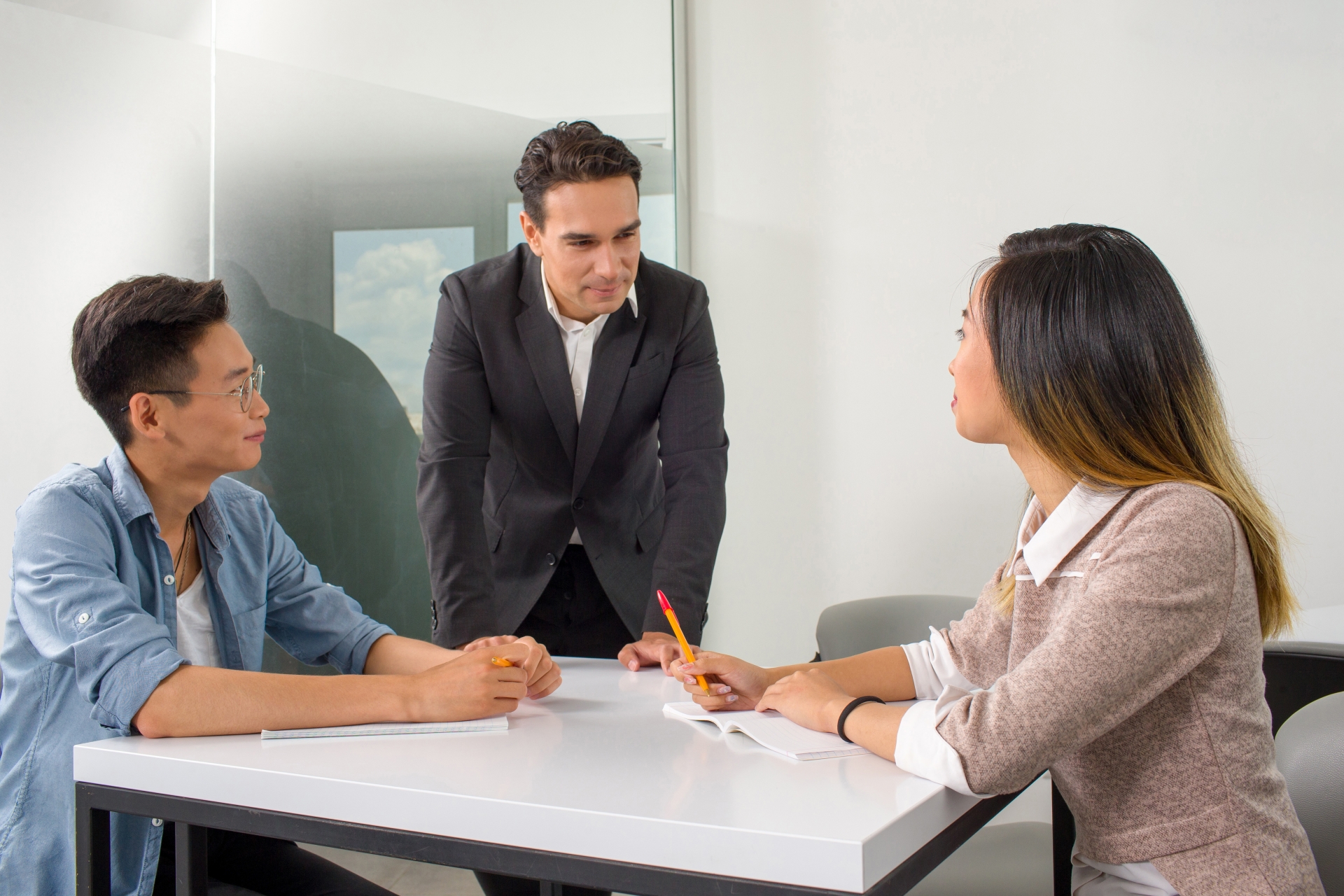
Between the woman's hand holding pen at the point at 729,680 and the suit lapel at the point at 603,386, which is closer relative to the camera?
the woman's hand holding pen at the point at 729,680

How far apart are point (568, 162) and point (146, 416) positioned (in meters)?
0.90

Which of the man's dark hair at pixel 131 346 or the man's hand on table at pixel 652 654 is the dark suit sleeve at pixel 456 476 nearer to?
the man's hand on table at pixel 652 654

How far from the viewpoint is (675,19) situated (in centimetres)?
326

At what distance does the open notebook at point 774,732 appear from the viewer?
1.03 metres

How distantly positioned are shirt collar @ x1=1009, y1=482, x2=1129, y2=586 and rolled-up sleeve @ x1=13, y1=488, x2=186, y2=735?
1.00 metres

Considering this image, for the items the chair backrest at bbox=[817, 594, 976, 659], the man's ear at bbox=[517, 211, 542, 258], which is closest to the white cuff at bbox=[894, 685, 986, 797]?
the chair backrest at bbox=[817, 594, 976, 659]

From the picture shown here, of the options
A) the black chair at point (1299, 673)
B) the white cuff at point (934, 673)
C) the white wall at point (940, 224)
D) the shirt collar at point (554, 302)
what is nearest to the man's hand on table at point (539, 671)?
the white cuff at point (934, 673)

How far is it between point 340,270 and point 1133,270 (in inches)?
79.7

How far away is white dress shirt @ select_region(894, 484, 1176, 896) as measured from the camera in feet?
3.07

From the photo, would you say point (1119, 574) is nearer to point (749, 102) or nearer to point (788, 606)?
point (788, 606)

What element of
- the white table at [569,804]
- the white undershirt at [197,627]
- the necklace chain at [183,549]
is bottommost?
the white table at [569,804]

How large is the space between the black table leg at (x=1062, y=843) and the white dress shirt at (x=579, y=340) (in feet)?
3.69

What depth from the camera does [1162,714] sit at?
3.23 feet

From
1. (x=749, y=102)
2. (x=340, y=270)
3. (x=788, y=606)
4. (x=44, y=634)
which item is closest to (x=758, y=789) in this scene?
(x=44, y=634)
